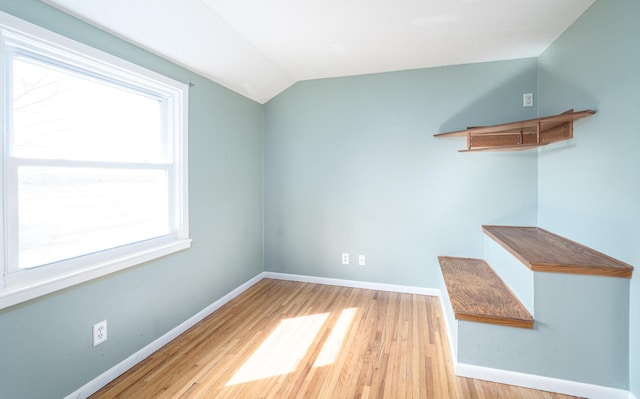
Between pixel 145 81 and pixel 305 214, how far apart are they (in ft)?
7.01

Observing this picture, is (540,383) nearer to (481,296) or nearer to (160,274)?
(481,296)

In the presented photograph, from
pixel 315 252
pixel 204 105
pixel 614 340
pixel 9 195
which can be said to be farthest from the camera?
pixel 315 252

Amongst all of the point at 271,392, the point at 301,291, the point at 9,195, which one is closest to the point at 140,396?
the point at 271,392

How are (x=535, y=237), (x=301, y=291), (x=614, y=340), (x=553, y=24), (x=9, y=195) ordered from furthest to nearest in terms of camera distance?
(x=301, y=291) → (x=535, y=237) → (x=553, y=24) → (x=614, y=340) → (x=9, y=195)

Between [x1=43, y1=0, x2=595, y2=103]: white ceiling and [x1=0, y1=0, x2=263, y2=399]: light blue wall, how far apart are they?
Result: 6.4 inches

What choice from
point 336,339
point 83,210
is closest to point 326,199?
point 336,339

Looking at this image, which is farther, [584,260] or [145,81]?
[145,81]

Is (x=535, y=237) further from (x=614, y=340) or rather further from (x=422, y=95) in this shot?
(x=422, y=95)

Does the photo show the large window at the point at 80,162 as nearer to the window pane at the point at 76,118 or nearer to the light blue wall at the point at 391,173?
the window pane at the point at 76,118

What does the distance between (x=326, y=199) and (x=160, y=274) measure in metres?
1.94

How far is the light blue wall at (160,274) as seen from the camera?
153cm

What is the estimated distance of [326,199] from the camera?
3.64 meters

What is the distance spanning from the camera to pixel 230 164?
10.4ft

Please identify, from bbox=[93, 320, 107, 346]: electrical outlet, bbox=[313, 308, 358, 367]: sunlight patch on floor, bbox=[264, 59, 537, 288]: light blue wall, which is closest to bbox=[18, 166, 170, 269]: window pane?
→ bbox=[93, 320, 107, 346]: electrical outlet
